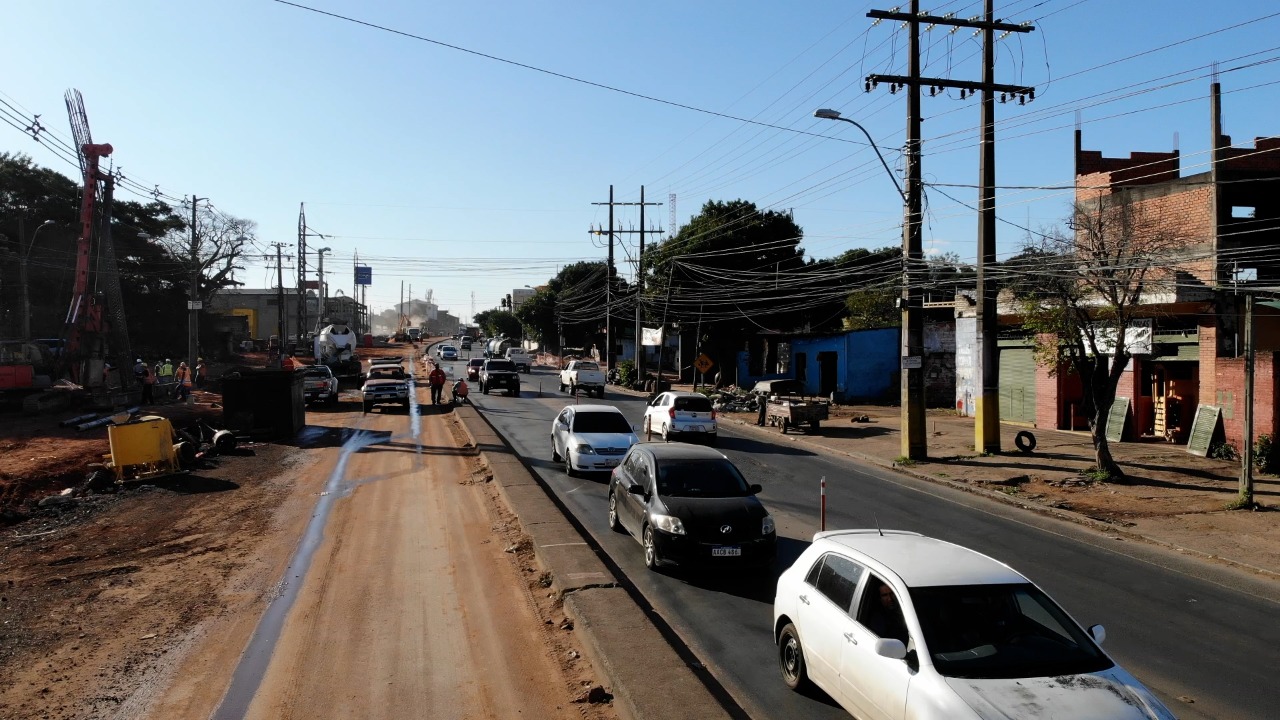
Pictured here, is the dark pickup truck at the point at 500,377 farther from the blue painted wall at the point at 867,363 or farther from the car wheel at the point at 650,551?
the car wheel at the point at 650,551

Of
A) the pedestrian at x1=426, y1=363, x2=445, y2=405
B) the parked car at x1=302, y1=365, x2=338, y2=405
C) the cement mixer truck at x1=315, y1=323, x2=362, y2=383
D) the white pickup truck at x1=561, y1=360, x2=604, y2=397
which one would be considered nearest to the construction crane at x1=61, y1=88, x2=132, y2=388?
the parked car at x1=302, y1=365, x2=338, y2=405

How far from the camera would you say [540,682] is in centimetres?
755

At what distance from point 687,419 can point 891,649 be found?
20849 mm

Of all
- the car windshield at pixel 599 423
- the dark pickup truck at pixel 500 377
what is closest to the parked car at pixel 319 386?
the dark pickup truck at pixel 500 377

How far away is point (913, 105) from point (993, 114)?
2129mm

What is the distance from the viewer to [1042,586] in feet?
36.1

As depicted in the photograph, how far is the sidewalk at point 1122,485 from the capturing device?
47.0 feet

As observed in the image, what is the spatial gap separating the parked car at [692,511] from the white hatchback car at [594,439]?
5.85 m

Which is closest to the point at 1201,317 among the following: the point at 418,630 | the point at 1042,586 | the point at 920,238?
the point at 920,238

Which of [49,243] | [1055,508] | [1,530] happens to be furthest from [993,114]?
[49,243]

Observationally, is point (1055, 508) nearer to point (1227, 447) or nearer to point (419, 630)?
point (1227, 447)

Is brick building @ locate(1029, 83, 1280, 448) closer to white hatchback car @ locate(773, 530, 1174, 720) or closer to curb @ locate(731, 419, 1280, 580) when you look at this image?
curb @ locate(731, 419, 1280, 580)

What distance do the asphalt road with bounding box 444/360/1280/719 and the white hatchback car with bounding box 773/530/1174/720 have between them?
847mm

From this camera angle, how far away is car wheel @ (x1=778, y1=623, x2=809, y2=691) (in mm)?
7191
